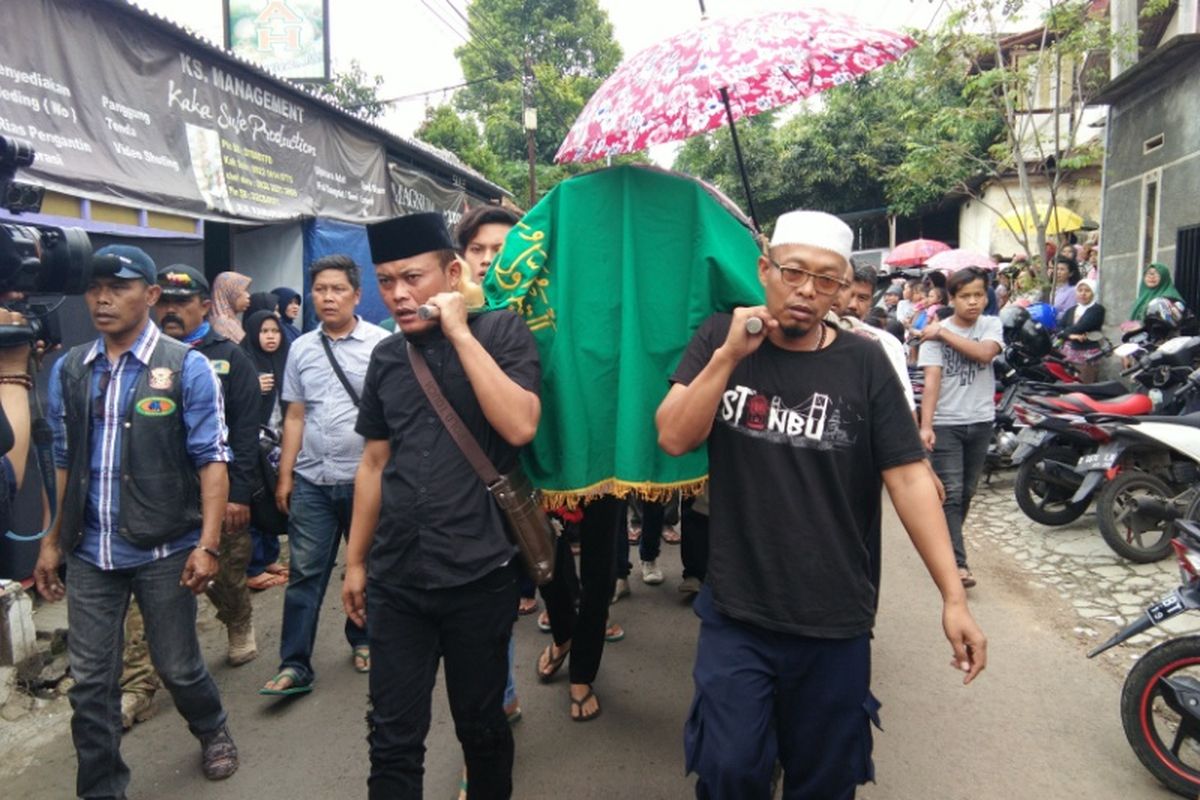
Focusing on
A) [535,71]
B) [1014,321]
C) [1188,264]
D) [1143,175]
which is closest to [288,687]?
[1014,321]

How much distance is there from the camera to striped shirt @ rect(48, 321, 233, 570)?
283 centimetres

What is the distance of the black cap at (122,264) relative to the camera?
2.76m

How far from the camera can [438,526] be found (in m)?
2.27

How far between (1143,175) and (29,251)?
34.7ft

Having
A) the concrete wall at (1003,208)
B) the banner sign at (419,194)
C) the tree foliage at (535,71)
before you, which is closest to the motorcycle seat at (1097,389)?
the banner sign at (419,194)

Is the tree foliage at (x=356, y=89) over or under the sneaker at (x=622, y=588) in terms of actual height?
over

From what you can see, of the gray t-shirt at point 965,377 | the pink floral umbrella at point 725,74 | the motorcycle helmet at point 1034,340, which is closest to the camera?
the pink floral umbrella at point 725,74

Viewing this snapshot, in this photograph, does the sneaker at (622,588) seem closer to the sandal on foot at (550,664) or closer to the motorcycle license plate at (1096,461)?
the sandal on foot at (550,664)

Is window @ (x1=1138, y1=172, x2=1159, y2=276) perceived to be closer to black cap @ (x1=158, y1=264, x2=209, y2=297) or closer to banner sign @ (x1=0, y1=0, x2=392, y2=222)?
banner sign @ (x1=0, y1=0, x2=392, y2=222)

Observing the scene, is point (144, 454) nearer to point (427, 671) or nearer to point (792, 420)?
point (427, 671)

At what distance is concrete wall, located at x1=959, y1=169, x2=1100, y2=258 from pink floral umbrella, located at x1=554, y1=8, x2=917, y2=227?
1663cm

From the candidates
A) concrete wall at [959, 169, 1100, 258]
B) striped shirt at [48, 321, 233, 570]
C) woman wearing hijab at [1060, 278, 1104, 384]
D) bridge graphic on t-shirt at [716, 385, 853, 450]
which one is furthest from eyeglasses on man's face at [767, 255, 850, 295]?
concrete wall at [959, 169, 1100, 258]

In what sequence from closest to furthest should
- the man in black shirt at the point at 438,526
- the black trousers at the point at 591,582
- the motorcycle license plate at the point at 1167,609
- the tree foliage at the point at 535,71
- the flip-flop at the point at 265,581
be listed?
the man in black shirt at the point at 438,526, the motorcycle license plate at the point at 1167,609, the black trousers at the point at 591,582, the flip-flop at the point at 265,581, the tree foliage at the point at 535,71

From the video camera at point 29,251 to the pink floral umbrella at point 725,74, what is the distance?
1540mm
